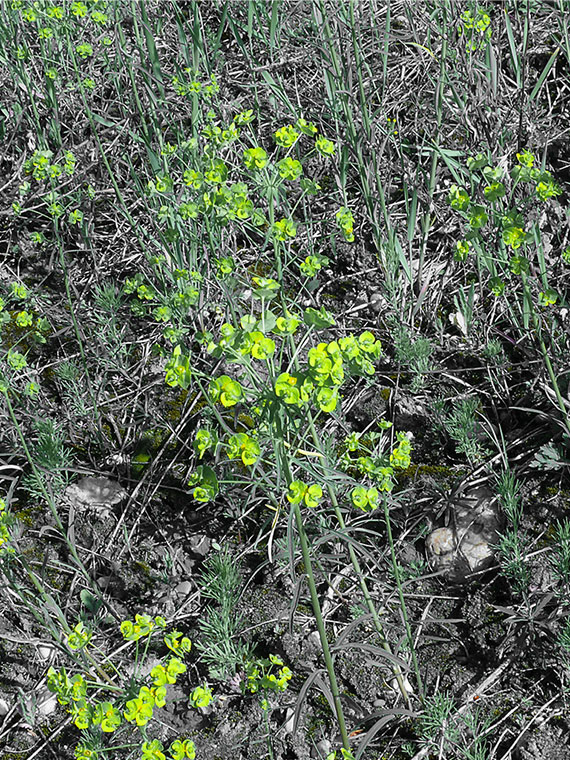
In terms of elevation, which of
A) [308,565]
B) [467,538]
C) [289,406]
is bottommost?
[467,538]

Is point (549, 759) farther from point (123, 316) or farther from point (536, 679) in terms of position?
point (123, 316)

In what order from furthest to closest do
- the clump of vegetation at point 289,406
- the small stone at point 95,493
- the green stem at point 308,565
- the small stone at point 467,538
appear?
the small stone at point 95,493
the small stone at point 467,538
the clump of vegetation at point 289,406
the green stem at point 308,565

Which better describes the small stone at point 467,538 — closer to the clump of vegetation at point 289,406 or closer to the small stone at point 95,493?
the clump of vegetation at point 289,406

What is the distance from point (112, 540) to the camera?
2.82 metres

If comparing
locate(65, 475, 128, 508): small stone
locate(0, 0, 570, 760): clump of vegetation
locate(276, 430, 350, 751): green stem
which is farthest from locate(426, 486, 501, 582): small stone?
locate(65, 475, 128, 508): small stone

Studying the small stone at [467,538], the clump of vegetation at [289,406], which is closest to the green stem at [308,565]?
the clump of vegetation at [289,406]

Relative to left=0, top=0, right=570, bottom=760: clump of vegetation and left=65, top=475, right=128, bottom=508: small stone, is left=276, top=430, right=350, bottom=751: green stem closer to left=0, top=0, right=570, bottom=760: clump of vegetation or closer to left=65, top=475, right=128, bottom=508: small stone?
left=0, top=0, right=570, bottom=760: clump of vegetation

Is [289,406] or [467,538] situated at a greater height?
[289,406]

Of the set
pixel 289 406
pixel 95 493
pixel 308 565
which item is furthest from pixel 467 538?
pixel 95 493

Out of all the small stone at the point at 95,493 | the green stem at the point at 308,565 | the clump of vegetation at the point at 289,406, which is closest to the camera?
the green stem at the point at 308,565

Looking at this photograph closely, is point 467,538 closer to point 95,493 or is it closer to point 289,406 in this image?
point 289,406

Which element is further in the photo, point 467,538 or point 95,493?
point 95,493

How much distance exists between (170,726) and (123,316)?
188 centimetres

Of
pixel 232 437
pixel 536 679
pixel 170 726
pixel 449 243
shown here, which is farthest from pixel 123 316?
pixel 536 679
